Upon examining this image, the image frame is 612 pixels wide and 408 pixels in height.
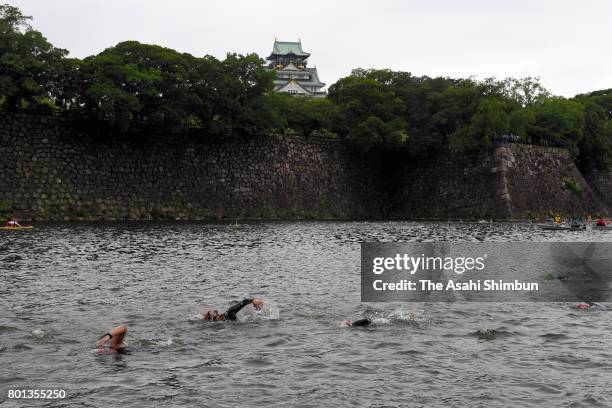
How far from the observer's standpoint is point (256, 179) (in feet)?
263

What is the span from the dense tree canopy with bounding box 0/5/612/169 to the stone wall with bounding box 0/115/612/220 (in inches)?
96.2

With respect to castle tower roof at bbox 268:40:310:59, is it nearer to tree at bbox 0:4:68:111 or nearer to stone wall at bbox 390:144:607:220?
stone wall at bbox 390:144:607:220

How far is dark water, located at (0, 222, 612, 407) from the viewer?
41.5 feet

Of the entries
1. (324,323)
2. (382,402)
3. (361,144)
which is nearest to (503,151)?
(361,144)

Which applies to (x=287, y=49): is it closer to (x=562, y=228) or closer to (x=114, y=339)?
(x=562, y=228)

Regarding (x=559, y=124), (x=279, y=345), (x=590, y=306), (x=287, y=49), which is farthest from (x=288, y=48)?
(x=279, y=345)

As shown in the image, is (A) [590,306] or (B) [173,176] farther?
(B) [173,176]

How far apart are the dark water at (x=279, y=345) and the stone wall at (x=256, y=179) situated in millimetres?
36139

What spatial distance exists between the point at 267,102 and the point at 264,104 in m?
0.63

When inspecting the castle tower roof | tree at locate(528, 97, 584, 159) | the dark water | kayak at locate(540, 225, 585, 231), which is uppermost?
the castle tower roof

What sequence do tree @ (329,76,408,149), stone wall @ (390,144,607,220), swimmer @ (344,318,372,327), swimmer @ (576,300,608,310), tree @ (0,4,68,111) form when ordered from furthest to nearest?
tree @ (329,76,408,149), stone wall @ (390,144,607,220), tree @ (0,4,68,111), swimmer @ (576,300,608,310), swimmer @ (344,318,372,327)

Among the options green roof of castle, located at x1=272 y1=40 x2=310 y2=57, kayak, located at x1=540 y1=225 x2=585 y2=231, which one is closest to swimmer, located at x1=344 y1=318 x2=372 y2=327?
kayak, located at x1=540 y1=225 x2=585 y2=231

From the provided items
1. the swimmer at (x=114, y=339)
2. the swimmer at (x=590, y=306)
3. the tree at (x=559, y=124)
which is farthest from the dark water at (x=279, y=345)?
the tree at (x=559, y=124)

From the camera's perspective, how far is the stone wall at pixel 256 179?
63.5 m
